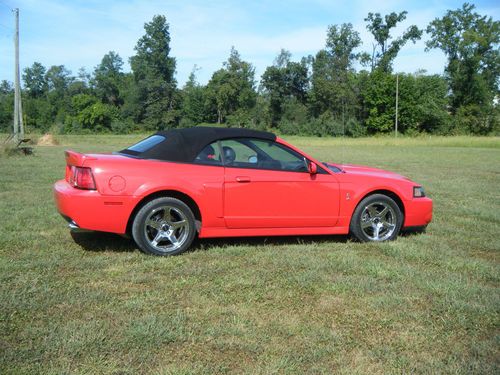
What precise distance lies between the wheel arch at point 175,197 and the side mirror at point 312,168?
1.41 meters

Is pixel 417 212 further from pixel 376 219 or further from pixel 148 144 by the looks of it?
pixel 148 144

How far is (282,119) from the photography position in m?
79.2

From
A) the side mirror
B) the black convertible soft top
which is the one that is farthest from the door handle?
the side mirror

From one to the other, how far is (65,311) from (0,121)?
3683 inches

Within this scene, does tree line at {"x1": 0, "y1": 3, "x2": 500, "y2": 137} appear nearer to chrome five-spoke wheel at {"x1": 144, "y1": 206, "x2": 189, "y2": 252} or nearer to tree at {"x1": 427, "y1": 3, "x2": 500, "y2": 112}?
tree at {"x1": 427, "y1": 3, "x2": 500, "y2": 112}

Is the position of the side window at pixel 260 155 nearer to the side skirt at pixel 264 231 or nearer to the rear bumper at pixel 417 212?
the side skirt at pixel 264 231

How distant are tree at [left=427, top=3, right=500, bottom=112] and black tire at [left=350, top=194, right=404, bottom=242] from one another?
7145 cm

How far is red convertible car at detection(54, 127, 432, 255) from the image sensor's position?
520 cm

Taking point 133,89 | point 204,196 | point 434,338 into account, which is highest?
point 133,89

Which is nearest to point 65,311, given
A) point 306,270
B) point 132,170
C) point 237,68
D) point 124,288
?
point 124,288

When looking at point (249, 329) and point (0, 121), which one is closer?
point (249, 329)

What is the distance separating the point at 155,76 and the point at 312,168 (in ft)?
266

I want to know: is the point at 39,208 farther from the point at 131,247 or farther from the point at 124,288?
the point at 124,288

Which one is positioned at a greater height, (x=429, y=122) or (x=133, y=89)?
(x=133, y=89)
